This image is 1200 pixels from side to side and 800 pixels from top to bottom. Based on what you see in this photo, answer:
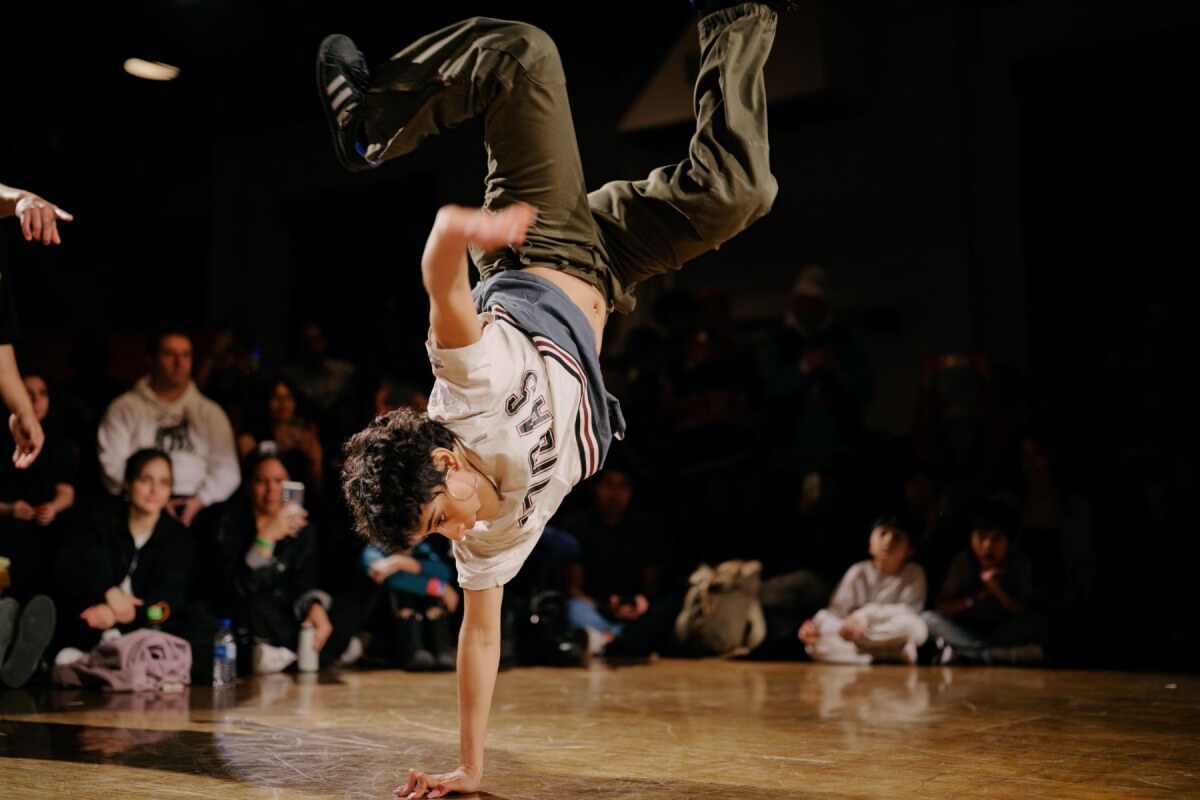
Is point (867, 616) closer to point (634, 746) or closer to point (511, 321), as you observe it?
point (634, 746)

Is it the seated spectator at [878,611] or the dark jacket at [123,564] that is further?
the seated spectator at [878,611]

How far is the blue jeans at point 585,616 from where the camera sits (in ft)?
18.9

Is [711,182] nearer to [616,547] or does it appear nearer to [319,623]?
[319,623]

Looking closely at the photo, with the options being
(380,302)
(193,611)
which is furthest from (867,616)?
(380,302)

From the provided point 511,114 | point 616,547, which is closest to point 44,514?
point 616,547

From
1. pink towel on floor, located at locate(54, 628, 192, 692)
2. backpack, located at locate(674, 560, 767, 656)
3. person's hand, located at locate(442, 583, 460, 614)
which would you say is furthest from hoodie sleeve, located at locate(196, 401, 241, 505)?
backpack, located at locate(674, 560, 767, 656)

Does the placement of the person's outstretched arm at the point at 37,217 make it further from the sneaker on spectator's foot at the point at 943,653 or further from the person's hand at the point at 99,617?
the sneaker on spectator's foot at the point at 943,653

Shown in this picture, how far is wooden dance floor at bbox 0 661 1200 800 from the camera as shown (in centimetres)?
257

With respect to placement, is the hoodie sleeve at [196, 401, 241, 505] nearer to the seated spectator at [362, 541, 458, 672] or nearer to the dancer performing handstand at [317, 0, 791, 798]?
the seated spectator at [362, 541, 458, 672]

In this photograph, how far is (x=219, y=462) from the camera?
5.49 metres

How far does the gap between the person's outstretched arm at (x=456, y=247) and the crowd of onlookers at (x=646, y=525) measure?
112 inches

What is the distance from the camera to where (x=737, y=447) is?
618cm

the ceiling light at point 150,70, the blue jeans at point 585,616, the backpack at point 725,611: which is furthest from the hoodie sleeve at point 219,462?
the ceiling light at point 150,70

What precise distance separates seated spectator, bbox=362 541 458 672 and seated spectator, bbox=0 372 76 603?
134cm
